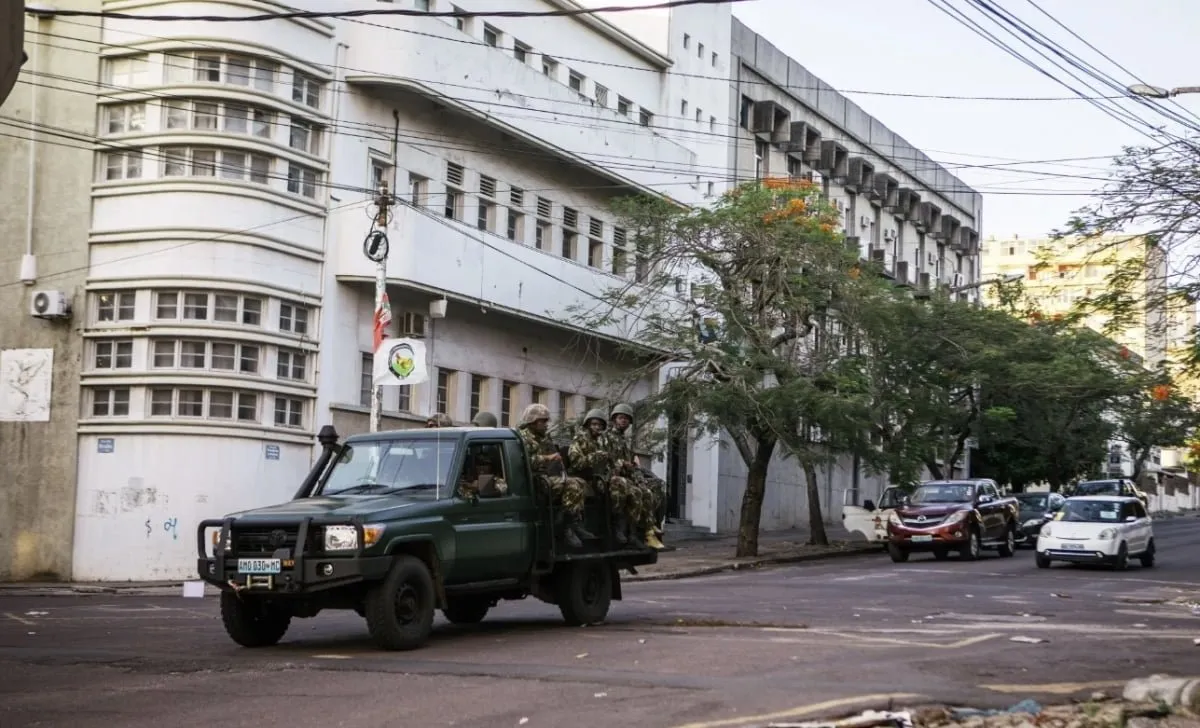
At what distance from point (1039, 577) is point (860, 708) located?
69.1 feet

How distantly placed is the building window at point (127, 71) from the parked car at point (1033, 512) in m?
25.1

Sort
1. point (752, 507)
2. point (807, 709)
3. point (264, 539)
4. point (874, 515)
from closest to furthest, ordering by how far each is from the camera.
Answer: point (807, 709)
point (264, 539)
point (752, 507)
point (874, 515)

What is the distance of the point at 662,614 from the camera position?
19156 millimetres

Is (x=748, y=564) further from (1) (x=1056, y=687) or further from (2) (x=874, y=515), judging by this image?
(1) (x=1056, y=687)

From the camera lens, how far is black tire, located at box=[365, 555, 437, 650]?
46.2ft

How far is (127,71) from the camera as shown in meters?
32.2

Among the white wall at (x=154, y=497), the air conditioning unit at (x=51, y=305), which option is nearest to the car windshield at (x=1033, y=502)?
the white wall at (x=154, y=497)

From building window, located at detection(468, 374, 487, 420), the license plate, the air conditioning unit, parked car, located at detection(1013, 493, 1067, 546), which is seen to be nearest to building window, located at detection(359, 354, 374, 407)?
building window, located at detection(468, 374, 487, 420)

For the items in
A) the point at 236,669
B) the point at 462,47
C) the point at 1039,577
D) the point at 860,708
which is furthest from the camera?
the point at 462,47

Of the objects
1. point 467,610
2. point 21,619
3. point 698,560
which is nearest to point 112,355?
point 21,619

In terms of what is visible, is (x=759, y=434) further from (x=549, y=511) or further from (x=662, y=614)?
(x=549, y=511)

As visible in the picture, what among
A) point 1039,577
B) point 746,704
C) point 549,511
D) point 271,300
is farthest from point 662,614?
point 271,300

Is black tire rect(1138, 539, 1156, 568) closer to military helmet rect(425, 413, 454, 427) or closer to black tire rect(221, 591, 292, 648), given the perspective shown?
military helmet rect(425, 413, 454, 427)

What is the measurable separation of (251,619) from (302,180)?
19789 millimetres
